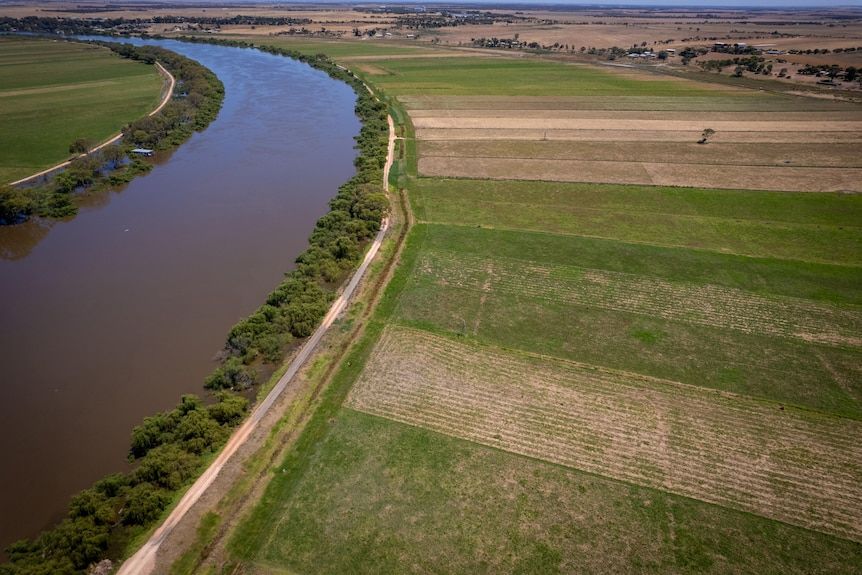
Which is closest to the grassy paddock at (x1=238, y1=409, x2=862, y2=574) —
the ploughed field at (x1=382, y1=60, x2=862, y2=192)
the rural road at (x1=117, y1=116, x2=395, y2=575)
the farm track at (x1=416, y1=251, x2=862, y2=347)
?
the rural road at (x1=117, y1=116, x2=395, y2=575)

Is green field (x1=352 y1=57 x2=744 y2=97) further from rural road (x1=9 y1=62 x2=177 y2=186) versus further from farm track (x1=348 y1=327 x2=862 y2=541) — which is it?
farm track (x1=348 y1=327 x2=862 y2=541)

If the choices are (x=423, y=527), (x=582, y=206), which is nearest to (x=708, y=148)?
(x=582, y=206)

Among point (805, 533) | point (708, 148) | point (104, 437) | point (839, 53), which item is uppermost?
point (839, 53)

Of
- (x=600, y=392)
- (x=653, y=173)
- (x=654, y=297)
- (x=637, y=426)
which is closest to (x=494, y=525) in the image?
(x=637, y=426)

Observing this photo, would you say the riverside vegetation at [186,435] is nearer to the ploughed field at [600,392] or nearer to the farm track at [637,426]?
the ploughed field at [600,392]

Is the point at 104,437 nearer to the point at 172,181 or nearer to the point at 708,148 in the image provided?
the point at 172,181

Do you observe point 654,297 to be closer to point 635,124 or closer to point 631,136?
point 631,136
